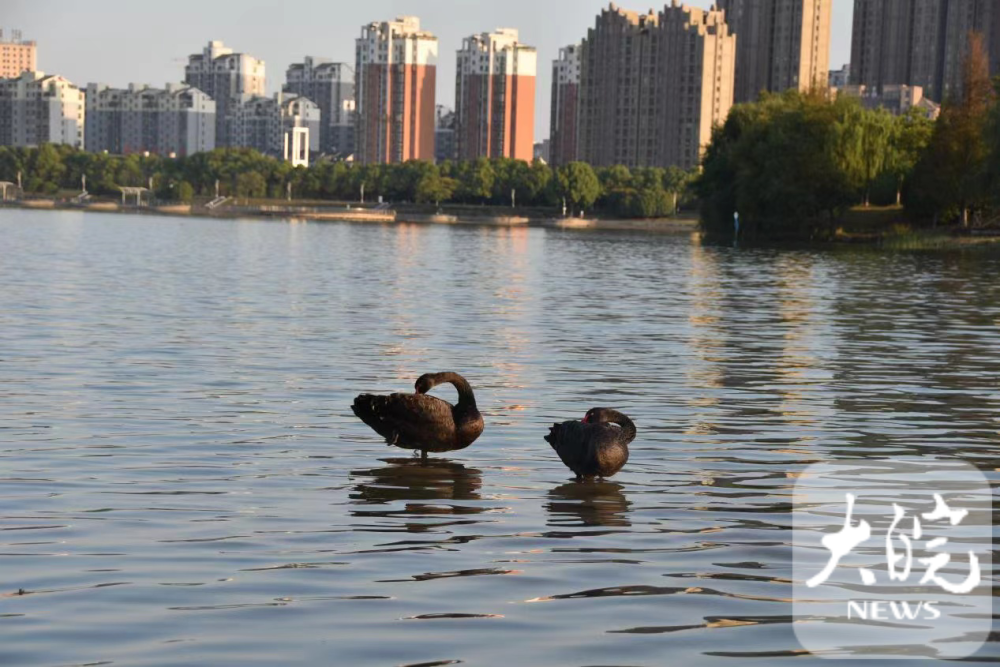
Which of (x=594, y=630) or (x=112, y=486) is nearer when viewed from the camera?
(x=594, y=630)

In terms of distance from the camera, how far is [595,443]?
12.1 metres

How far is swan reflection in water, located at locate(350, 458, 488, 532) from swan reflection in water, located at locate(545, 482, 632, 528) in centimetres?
63

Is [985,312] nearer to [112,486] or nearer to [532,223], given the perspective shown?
[112,486]

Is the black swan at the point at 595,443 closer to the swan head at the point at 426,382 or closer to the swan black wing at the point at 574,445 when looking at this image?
the swan black wing at the point at 574,445

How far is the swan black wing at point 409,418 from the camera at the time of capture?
13336 mm

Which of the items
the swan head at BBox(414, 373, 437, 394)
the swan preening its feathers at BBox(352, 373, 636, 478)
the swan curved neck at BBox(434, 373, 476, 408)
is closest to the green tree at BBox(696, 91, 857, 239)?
the swan curved neck at BBox(434, 373, 476, 408)

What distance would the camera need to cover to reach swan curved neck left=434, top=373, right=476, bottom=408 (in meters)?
13.2

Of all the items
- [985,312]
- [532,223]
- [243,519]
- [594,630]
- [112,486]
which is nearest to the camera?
[594,630]

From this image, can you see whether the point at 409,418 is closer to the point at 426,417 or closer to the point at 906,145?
the point at 426,417

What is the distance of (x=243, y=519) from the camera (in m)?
10.9

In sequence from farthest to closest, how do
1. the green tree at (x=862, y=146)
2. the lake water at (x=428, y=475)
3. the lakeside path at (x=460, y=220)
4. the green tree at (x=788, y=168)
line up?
the lakeside path at (x=460, y=220)
the green tree at (x=788, y=168)
the green tree at (x=862, y=146)
the lake water at (x=428, y=475)

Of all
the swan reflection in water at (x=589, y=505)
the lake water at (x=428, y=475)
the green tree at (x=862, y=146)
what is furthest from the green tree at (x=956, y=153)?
the swan reflection in water at (x=589, y=505)

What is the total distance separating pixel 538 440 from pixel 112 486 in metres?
4.67

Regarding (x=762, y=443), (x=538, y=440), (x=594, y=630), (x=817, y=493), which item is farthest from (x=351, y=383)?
(x=594, y=630)
